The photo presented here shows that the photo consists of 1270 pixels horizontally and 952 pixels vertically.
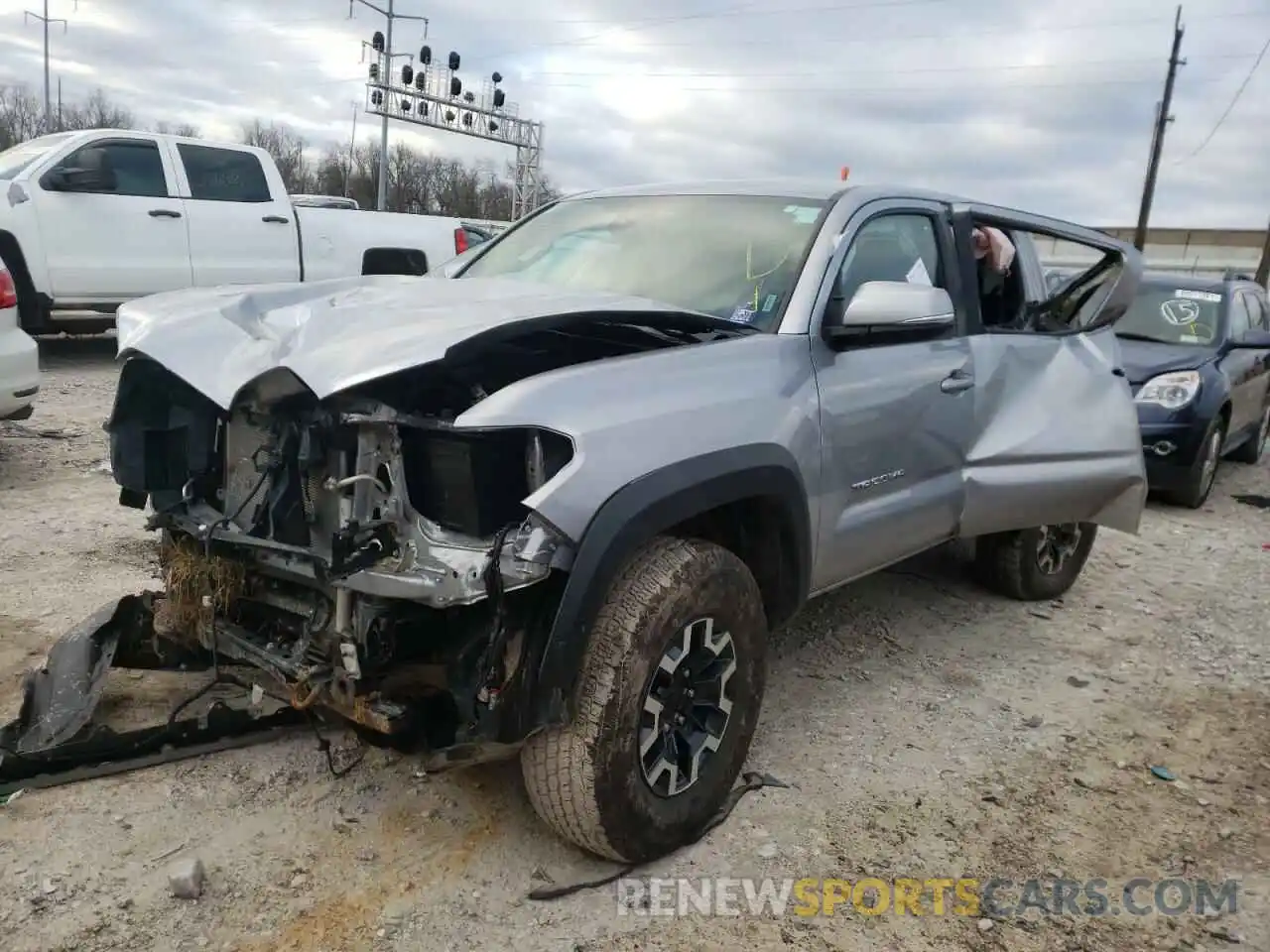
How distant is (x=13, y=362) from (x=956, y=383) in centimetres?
507

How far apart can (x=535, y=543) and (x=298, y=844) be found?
1.20 metres

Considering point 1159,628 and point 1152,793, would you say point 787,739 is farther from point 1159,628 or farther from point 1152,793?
point 1159,628

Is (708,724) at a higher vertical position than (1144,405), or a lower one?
lower

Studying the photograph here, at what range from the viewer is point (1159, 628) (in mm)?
5062

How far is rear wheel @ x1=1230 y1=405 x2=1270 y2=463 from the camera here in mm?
9641

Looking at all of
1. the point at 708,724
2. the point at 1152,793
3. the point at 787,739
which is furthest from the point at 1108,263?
the point at 708,724

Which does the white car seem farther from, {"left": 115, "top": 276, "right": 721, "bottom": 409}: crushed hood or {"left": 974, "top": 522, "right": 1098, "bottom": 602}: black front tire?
{"left": 974, "top": 522, "right": 1098, "bottom": 602}: black front tire

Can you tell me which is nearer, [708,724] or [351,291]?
[708,724]

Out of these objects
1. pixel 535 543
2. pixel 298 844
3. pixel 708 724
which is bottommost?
pixel 298 844

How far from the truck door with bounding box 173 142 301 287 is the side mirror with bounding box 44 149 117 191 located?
30.1 inches

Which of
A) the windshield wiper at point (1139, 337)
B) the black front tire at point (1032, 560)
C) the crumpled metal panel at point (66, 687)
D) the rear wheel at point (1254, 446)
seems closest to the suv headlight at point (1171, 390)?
the windshield wiper at point (1139, 337)

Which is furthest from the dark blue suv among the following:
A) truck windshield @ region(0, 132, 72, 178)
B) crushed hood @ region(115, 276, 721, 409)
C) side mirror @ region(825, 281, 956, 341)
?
truck windshield @ region(0, 132, 72, 178)

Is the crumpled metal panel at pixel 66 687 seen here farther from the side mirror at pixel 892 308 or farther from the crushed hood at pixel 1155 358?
the crushed hood at pixel 1155 358

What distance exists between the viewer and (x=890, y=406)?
3.47 metres
